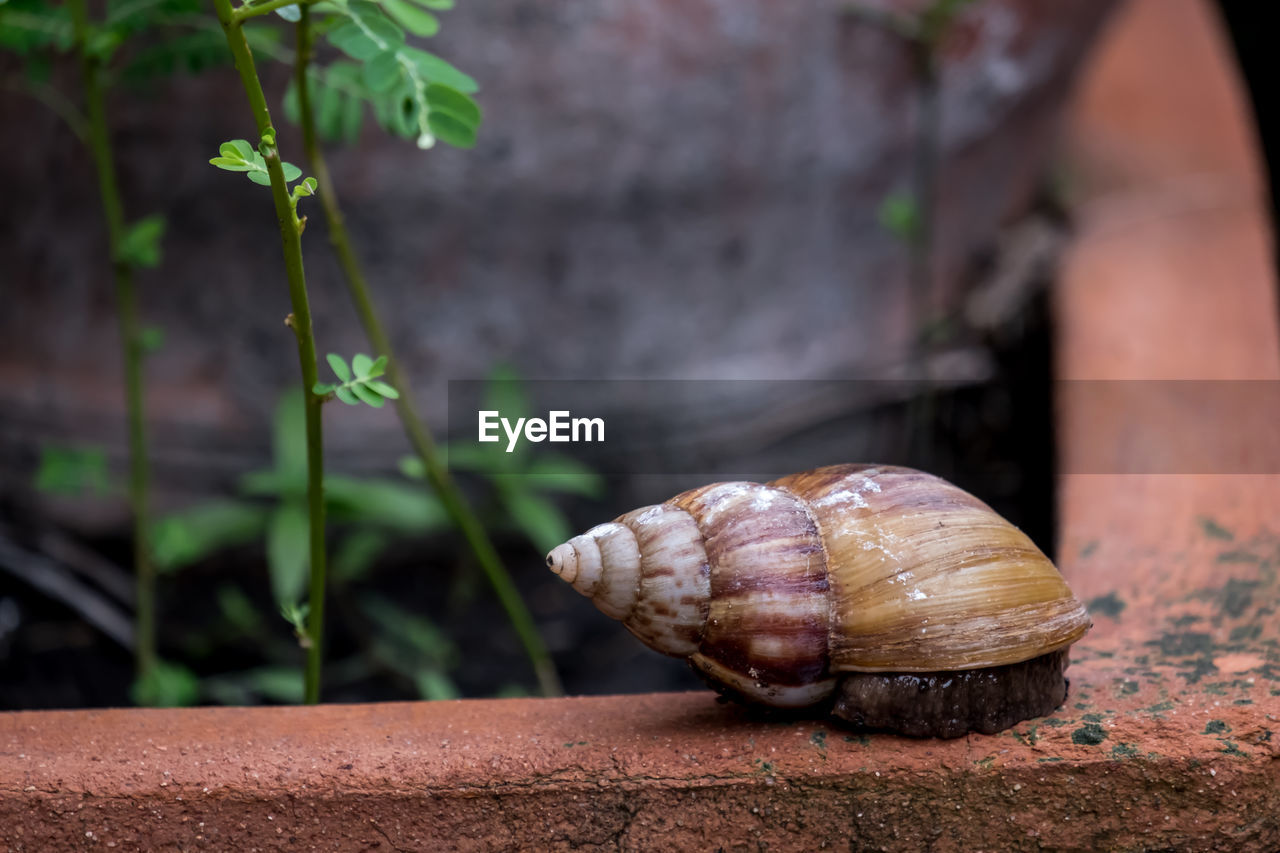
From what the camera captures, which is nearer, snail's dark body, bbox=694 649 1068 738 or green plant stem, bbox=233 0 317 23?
green plant stem, bbox=233 0 317 23

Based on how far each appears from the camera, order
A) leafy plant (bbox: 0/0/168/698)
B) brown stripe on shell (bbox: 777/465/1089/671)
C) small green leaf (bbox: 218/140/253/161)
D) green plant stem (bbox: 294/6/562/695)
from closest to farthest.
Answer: small green leaf (bbox: 218/140/253/161) < brown stripe on shell (bbox: 777/465/1089/671) < green plant stem (bbox: 294/6/562/695) < leafy plant (bbox: 0/0/168/698)

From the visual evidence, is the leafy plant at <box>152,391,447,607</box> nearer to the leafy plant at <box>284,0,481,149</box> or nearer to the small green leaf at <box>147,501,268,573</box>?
the small green leaf at <box>147,501,268,573</box>

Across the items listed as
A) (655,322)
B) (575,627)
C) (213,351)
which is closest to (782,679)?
(575,627)

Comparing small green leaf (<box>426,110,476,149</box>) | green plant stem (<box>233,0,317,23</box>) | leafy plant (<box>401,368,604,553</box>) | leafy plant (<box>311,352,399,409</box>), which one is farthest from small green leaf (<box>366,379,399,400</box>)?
leafy plant (<box>401,368,604,553</box>)

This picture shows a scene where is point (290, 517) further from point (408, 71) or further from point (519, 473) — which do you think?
point (408, 71)

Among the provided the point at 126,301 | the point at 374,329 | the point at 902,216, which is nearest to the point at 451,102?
the point at 374,329

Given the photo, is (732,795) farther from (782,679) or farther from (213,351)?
(213,351)
